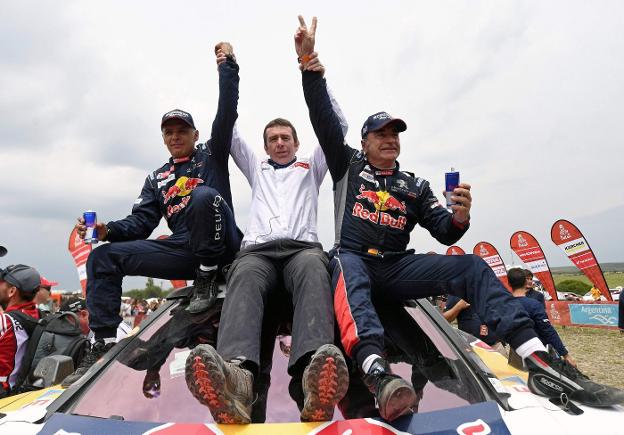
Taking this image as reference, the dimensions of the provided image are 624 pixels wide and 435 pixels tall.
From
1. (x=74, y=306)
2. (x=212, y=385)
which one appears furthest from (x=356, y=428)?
(x=74, y=306)

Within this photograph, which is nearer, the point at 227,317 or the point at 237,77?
the point at 227,317

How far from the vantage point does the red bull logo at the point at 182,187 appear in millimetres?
3227

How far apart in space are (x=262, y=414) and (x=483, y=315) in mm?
1145

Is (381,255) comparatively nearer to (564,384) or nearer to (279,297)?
(279,297)

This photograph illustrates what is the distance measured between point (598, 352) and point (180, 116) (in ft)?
37.0

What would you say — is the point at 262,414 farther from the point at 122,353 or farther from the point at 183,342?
the point at 122,353

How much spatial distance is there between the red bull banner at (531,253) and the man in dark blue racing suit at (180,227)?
16.5m

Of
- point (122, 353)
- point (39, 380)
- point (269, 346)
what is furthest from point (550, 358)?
point (39, 380)

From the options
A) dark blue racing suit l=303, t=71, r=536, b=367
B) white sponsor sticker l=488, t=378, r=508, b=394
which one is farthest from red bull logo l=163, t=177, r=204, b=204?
white sponsor sticker l=488, t=378, r=508, b=394

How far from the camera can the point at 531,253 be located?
57.2ft

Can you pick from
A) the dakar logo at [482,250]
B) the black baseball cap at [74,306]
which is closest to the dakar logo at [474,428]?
the black baseball cap at [74,306]

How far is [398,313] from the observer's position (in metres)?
2.64

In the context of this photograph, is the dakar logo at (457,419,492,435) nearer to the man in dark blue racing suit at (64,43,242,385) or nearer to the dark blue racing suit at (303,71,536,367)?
the dark blue racing suit at (303,71,536,367)

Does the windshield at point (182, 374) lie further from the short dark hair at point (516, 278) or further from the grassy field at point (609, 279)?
the grassy field at point (609, 279)
